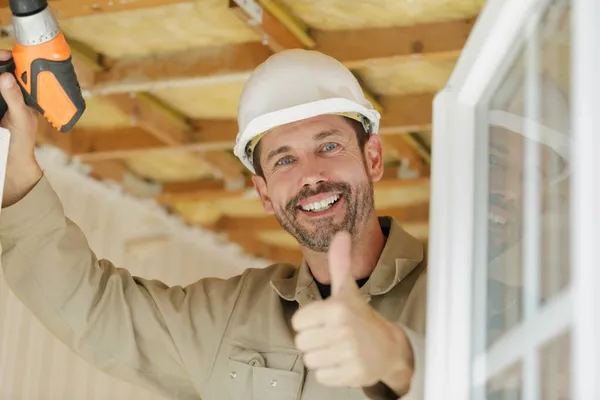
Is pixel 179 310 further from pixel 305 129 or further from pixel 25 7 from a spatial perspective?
pixel 25 7

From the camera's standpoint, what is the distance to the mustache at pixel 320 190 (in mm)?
2395

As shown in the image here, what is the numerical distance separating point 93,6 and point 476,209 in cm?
194

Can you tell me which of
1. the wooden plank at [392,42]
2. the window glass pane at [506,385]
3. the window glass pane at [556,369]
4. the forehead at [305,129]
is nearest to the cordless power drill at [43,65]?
the forehead at [305,129]

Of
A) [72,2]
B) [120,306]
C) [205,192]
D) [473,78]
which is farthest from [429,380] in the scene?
[205,192]

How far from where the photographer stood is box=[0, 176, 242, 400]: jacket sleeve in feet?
7.20

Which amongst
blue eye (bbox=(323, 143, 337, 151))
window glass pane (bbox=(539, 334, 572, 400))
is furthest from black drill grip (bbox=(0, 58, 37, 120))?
window glass pane (bbox=(539, 334, 572, 400))

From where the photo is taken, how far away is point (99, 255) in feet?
15.4

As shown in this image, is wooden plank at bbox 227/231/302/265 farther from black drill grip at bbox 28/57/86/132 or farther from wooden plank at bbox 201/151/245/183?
black drill grip at bbox 28/57/86/132

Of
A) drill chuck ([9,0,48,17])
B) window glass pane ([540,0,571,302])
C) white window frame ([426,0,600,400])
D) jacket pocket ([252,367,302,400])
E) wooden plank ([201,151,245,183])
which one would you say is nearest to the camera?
white window frame ([426,0,600,400])

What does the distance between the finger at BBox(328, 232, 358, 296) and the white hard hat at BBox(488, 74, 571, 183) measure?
35cm

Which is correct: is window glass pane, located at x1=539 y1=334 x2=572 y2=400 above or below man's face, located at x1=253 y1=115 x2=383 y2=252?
above

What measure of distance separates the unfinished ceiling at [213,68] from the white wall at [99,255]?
6.0 inches

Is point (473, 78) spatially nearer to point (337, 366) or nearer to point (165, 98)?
point (337, 366)

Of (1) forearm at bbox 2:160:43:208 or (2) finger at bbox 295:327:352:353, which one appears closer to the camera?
(2) finger at bbox 295:327:352:353
